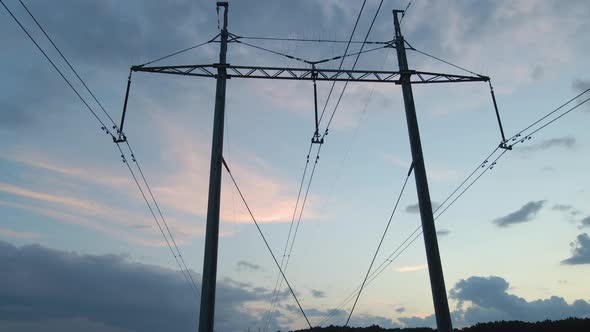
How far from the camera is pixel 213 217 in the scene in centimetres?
1577

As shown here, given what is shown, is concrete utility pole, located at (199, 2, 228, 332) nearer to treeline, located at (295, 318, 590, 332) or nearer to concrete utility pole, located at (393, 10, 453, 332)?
concrete utility pole, located at (393, 10, 453, 332)

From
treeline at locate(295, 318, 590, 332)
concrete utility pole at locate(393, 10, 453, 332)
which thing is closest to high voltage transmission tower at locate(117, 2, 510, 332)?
concrete utility pole at locate(393, 10, 453, 332)

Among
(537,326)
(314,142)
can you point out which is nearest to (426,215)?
(314,142)

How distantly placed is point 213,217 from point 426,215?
7543 mm

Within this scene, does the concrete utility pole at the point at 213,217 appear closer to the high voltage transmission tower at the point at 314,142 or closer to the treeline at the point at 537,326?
the high voltage transmission tower at the point at 314,142

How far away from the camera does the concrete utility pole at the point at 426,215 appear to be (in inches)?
568

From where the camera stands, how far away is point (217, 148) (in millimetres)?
16984

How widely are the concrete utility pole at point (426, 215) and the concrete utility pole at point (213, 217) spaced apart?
7305 millimetres

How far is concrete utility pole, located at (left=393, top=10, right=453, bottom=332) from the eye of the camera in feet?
47.4

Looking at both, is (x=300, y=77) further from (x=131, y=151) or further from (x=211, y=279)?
(x=211, y=279)

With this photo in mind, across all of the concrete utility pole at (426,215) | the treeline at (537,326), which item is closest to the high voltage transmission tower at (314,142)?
the concrete utility pole at (426,215)

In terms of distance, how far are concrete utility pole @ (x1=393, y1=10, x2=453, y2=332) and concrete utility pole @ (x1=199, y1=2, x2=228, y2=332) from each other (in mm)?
7305

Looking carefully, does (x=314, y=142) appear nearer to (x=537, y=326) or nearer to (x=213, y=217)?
(x=213, y=217)

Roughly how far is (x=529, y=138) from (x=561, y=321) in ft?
89.6
